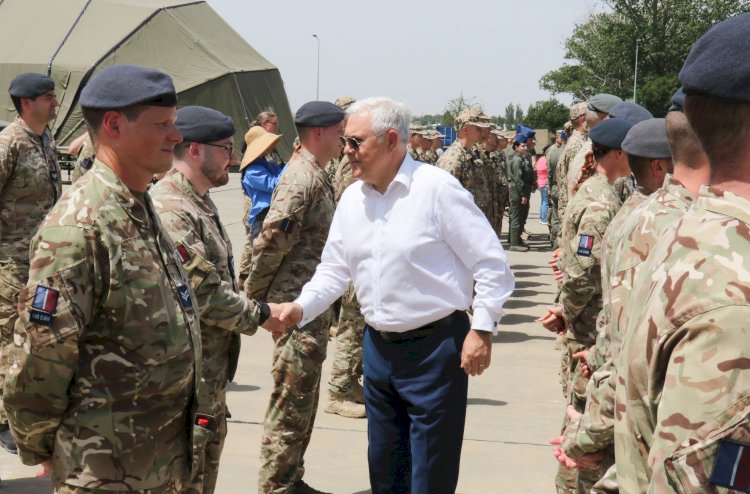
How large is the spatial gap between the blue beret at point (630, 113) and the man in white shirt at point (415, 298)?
5.27 ft

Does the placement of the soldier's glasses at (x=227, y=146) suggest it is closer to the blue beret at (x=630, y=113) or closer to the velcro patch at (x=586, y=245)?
the velcro patch at (x=586, y=245)

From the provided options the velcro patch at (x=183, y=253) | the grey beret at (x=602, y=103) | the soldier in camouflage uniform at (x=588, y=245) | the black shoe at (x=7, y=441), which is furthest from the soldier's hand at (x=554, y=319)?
the grey beret at (x=602, y=103)

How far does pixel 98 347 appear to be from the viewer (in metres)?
3.18

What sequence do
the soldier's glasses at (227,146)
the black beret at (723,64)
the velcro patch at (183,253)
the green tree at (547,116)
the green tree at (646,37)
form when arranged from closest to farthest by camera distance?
1. the black beret at (723,64)
2. the velcro patch at (183,253)
3. the soldier's glasses at (227,146)
4. the green tree at (547,116)
5. the green tree at (646,37)

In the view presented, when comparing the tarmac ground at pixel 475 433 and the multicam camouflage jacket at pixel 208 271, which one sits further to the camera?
the tarmac ground at pixel 475 433

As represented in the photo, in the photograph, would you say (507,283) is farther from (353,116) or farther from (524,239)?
(524,239)

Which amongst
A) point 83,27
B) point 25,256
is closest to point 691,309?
point 25,256

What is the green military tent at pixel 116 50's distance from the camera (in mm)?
34094

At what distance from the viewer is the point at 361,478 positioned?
241 inches

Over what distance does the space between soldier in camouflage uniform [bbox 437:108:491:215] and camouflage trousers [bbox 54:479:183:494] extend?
7.94 metres

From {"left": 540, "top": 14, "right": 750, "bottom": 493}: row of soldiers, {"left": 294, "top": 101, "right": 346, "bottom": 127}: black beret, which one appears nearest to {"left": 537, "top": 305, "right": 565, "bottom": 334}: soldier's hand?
{"left": 294, "top": 101, "right": 346, "bottom": 127}: black beret

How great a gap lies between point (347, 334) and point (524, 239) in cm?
1300

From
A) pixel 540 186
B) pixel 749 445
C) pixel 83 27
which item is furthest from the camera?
pixel 83 27

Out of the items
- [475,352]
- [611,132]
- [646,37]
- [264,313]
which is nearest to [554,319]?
[611,132]
